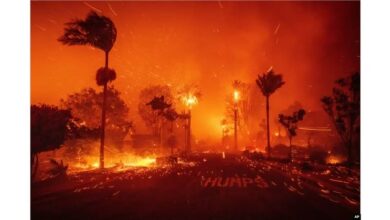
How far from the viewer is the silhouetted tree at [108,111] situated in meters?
50.1

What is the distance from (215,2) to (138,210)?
36.4 ft

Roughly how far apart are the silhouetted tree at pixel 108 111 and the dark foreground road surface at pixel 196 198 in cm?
3176

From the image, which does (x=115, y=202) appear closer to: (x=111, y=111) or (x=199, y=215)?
(x=199, y=215)

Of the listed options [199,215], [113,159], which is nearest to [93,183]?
[199,215]

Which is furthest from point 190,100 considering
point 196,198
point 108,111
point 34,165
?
point 196,198

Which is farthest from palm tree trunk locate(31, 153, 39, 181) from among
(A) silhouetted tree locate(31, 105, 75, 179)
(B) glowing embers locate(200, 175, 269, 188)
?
(B) glowing embers locate(200, 175, 269, 188)

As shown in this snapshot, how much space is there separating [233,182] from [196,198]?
4071 mm

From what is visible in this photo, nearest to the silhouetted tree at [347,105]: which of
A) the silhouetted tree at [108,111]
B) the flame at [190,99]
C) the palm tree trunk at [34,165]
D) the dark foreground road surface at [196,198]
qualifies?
the dark foreground road surface at [196,198]

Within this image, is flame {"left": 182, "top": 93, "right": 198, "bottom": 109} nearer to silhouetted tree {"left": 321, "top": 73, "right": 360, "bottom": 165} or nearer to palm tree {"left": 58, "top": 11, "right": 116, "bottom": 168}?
silhouetted tree {"left": 321, "top": 73, "right": 360, "bottom": 165}

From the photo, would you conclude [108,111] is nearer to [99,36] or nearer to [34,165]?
[99,36]

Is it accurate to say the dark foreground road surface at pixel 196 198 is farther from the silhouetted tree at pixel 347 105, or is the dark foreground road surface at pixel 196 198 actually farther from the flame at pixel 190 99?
the flame at pixel 190 99

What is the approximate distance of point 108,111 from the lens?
176 feet
